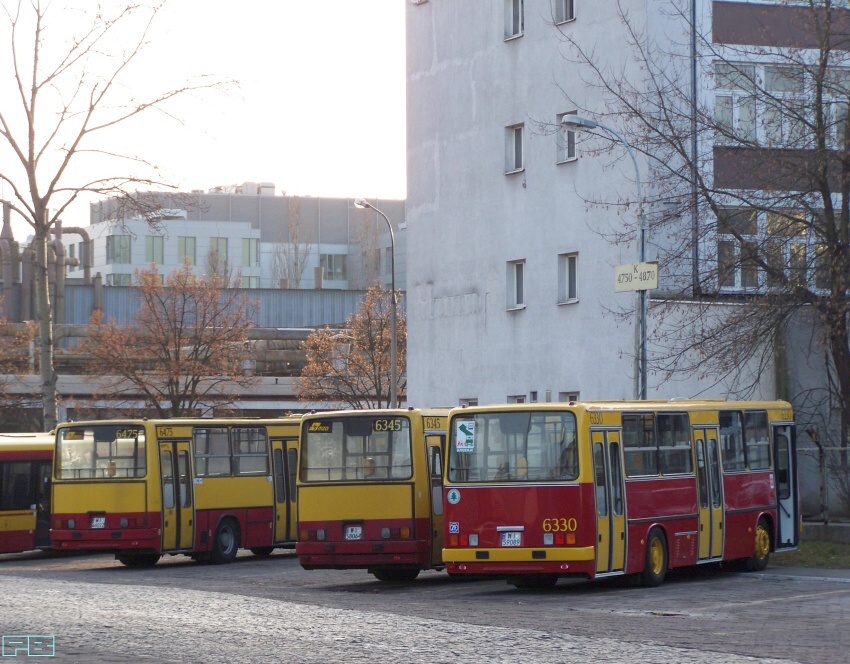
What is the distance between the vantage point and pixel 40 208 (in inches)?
1314

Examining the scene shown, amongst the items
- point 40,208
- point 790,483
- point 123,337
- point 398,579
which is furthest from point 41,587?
point 123,337

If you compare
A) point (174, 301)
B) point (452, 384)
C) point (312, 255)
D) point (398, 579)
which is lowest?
point (398, 579)

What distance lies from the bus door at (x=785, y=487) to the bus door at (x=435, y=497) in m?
5.32

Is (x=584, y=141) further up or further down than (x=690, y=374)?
further up

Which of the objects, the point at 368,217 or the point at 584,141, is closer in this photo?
the point at 584,141

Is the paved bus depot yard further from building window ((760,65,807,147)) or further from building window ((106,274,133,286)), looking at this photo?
building window ((106,274,133,286))

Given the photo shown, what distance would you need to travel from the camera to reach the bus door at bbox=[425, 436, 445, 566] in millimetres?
21422

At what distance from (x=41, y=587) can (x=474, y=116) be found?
71.4 ft

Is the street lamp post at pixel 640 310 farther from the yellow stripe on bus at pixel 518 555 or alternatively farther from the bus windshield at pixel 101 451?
the bus windshield at pixel 101 451

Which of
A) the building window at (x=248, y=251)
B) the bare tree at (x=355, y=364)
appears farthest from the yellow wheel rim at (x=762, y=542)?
the building window at (x=248, y=251)

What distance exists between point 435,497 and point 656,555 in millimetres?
3363

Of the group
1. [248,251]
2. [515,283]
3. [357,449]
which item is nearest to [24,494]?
[357,449]

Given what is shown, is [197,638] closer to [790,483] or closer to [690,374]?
[790,483]

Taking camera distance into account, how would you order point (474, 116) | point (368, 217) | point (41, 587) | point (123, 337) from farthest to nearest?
point (368, 217)
point (123, 337)
point (474, 116)
point (41, 587)
